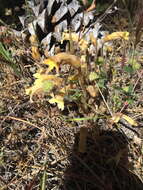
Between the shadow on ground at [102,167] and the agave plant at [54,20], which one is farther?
the agave plant at [54,20]

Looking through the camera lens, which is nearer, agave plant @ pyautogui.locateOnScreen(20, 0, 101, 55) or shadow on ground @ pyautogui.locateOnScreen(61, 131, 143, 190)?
shadow on ground @ pyautogui.locateOnScreen(61, 131, 143, 190)

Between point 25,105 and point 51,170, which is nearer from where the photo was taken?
point 51,170

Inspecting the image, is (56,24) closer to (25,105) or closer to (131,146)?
(25,105)

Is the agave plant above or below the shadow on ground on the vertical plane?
above

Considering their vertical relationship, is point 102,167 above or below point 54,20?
below

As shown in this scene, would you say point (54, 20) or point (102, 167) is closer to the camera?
point (102, 167)

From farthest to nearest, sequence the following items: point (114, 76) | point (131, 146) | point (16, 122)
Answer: point (114, 76) → point (16, 122) → point (131, 146)

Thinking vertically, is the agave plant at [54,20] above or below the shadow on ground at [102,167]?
above

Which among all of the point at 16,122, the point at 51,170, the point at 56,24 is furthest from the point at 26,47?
the point at 51,170
